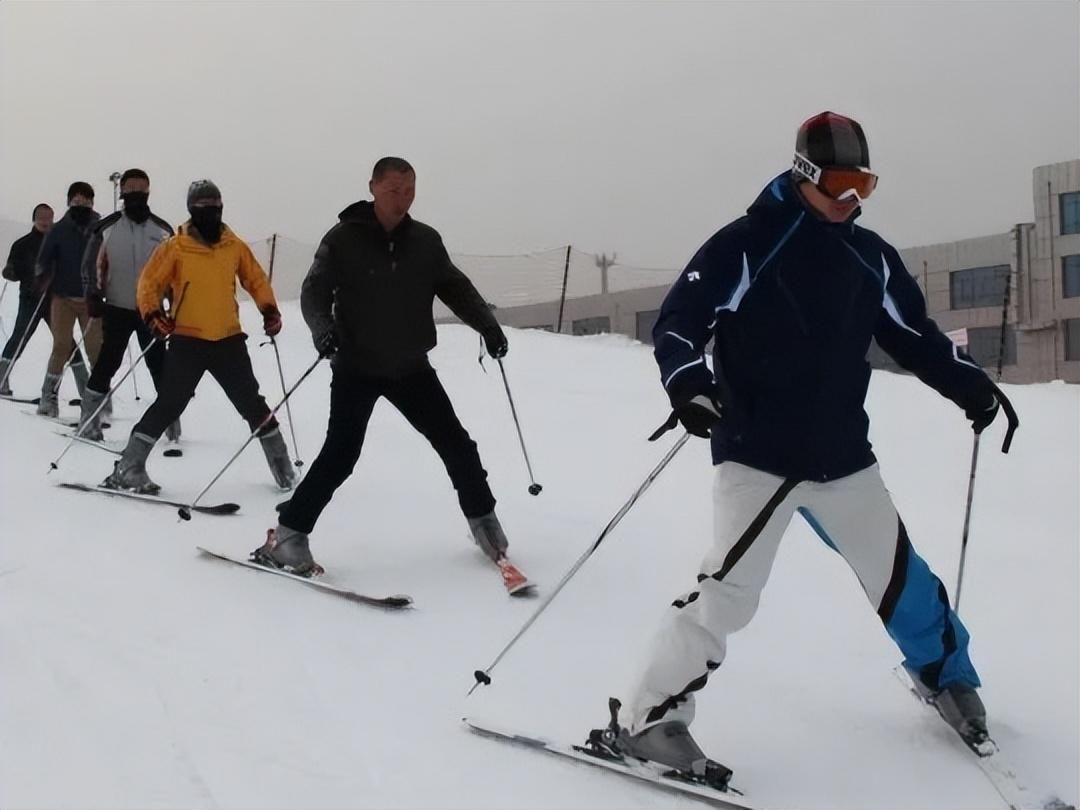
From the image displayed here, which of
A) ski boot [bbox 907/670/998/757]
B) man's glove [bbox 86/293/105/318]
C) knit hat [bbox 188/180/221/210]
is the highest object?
knit hat [bbox 188/180/221/210]

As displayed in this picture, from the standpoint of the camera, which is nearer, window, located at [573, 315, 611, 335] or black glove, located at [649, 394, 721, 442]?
black glove, located at [649, 394, 721, 442]

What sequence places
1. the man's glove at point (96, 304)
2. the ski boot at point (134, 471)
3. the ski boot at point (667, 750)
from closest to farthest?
the ski boot at point (667, 750) < the ski boot at point (134, 471) < the man's glove at point (96, 304)

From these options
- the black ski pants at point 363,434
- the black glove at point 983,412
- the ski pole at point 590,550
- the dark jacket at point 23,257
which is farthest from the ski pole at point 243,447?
the dark jacket at point 23,257

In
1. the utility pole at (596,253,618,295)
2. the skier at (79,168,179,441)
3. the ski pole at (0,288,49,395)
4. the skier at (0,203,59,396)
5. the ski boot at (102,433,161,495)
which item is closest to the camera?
the ski boot at (102,433,161,495)

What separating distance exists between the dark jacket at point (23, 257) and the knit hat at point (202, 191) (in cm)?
416

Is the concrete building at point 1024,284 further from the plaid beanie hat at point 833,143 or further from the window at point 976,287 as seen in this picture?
the plaid beanie hat at point 833,143

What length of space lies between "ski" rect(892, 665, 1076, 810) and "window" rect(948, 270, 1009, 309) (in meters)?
32.4

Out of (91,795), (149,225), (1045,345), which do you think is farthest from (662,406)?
(1045,345)

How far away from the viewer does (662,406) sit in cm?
927

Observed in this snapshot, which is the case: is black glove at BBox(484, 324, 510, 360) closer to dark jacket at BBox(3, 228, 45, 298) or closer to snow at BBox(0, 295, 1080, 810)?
snow at BBox(0, 295, 1080, 810)

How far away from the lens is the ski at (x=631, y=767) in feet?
8.33

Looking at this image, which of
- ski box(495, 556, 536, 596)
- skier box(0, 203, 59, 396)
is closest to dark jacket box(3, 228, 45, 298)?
skier box(0, 203, 59, 396)

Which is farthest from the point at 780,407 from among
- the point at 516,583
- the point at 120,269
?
the point at 120,269

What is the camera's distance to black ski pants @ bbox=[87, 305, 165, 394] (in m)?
7.08
